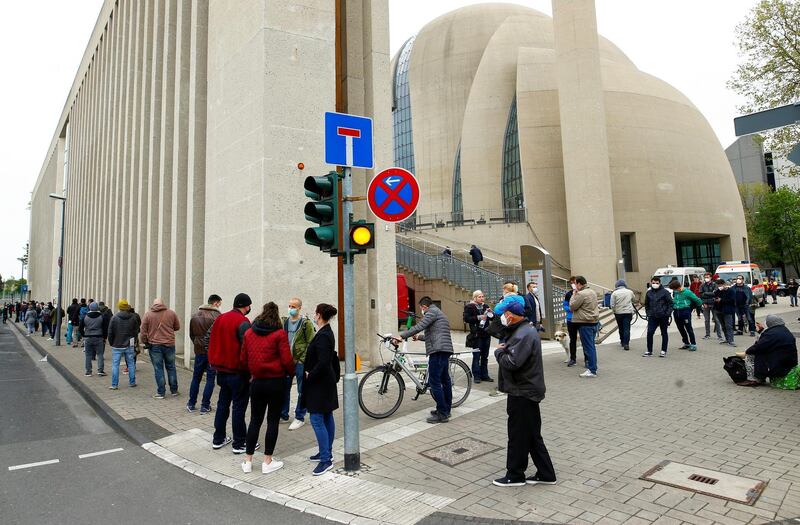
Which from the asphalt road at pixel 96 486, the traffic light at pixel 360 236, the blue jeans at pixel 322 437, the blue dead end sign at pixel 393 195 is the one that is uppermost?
the blue dead end sign at pixel 393 195

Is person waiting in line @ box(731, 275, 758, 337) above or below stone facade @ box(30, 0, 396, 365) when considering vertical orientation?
below

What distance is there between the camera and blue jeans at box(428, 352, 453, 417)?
668cm

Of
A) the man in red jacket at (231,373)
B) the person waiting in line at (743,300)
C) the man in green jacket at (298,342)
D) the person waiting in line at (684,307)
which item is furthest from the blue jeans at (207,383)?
the person waiting in line at (743,300)

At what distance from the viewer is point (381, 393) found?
23.2 feet

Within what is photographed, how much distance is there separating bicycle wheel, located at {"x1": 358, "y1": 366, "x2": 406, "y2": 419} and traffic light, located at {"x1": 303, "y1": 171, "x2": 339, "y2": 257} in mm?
2464

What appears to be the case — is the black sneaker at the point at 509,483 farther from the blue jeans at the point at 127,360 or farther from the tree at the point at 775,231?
the tree at the point at 775,231

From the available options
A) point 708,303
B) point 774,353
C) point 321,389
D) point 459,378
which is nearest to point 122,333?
point 321,389

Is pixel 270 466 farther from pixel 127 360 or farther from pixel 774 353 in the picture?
pixel 774 353

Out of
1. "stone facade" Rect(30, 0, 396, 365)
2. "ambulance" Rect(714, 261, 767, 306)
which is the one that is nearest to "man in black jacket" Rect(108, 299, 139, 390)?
"stone facade" Rect(30, 0, 396, 365)

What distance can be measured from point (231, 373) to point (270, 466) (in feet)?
4.16

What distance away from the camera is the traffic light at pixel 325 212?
5281mm

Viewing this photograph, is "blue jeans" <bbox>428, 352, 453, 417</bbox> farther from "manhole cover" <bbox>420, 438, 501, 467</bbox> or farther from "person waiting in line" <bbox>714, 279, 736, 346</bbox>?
"person waiting in line" <bbox>714, 279, 736, 346</bbox>

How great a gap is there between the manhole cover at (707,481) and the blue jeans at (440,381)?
2720mm

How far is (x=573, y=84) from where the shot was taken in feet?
105
